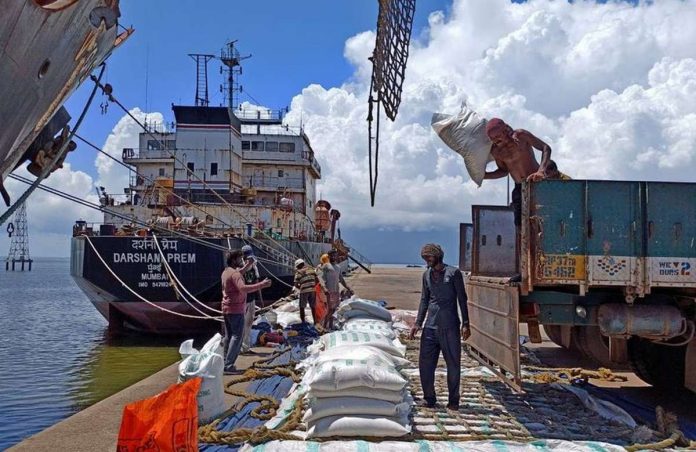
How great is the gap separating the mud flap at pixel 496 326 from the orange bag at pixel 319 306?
3.83m

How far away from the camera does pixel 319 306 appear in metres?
10.5

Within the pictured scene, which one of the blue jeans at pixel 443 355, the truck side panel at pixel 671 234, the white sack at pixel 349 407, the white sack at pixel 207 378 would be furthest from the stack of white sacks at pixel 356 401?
the truck side panel at pixel 671 234

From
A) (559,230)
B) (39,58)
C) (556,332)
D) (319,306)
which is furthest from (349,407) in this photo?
(319,306)

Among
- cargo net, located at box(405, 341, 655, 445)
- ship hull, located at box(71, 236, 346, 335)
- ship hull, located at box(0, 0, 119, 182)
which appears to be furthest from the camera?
ship hull, located at box(71, 236, 346, 335)

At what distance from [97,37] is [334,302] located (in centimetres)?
601

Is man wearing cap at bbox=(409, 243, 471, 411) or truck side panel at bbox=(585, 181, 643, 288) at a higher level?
truck side panel at bbox=(585, 181, 643, 288)

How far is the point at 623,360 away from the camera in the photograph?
19.3 ft

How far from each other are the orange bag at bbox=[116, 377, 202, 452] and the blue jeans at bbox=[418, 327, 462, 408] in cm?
222

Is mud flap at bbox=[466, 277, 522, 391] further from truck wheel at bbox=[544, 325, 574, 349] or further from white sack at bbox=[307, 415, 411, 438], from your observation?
truck wheel at bbox=[544, 325, 574, 349]

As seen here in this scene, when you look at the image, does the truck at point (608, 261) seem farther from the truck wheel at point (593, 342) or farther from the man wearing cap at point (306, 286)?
the man wearing cap at point (306, 286)

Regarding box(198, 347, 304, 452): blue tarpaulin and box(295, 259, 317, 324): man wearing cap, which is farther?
box(295, 259, 317, 324): man wearing cap

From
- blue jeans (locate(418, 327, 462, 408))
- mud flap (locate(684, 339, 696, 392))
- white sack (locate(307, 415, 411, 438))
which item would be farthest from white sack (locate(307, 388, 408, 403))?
mud flap (locate(684, 339, 696, 392))

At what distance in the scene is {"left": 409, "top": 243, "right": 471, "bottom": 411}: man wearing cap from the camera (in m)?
5.12

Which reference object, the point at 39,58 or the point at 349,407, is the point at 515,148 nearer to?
the point at 349,407
